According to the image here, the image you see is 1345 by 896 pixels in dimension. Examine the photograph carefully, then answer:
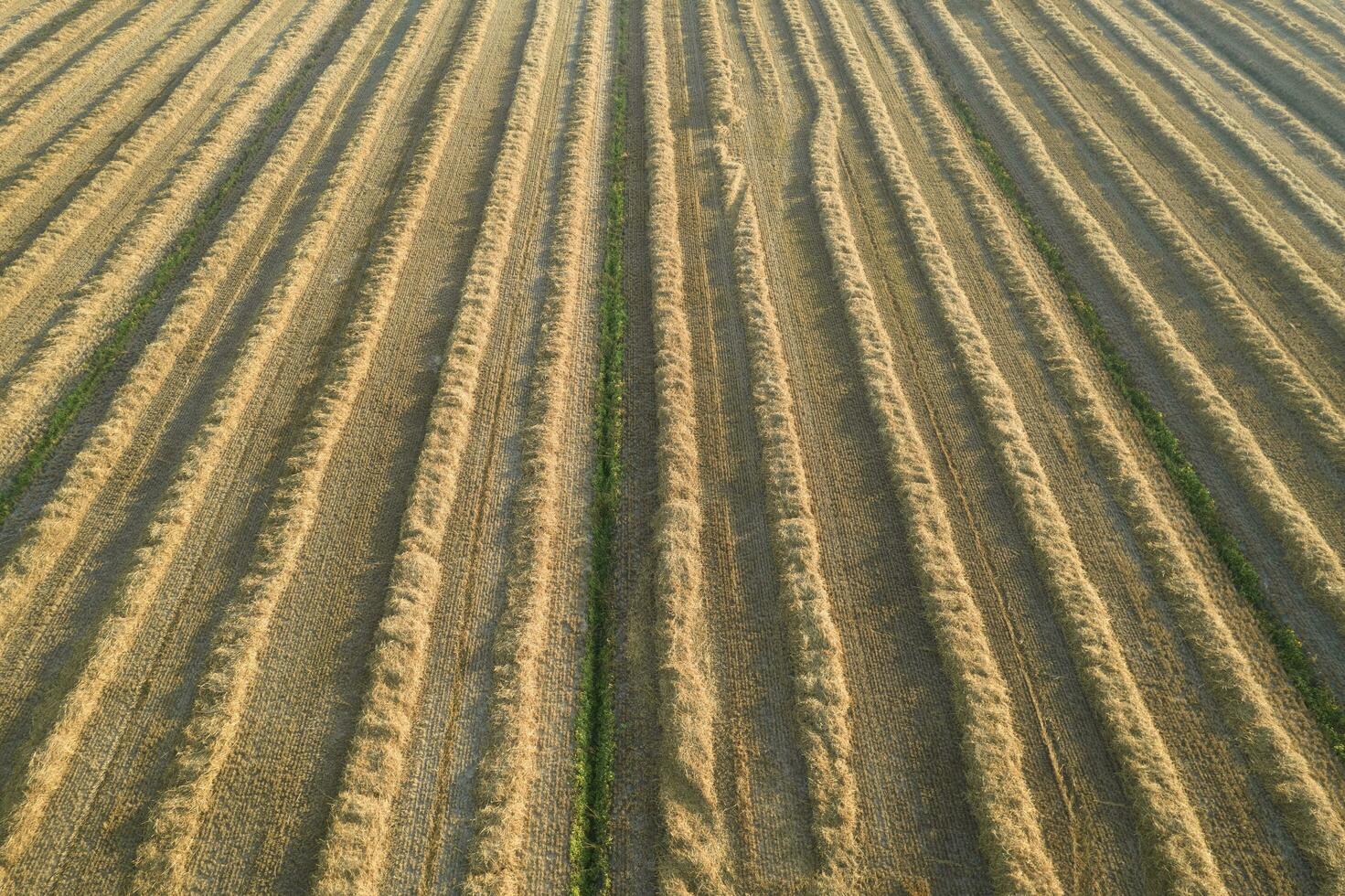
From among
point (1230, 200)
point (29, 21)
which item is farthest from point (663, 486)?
point (29, 21)

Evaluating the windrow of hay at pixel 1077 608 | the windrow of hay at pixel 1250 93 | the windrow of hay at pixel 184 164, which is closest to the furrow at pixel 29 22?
the windrow of hay at pixel 184 164

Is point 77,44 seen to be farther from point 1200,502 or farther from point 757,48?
point 1200,502

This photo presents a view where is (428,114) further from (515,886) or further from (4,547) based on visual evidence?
(515,886)

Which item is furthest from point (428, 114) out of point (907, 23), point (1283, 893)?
point (1283, 893)

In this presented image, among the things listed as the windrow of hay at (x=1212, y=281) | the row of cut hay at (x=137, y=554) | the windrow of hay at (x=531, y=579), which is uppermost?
the windrow of hay at (x=1212, y=281)

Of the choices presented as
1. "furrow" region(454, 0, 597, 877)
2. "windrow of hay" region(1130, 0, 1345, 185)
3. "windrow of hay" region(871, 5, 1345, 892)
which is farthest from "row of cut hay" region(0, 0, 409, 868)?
"windrow of hay" region(1130, 0, 1345, 185)

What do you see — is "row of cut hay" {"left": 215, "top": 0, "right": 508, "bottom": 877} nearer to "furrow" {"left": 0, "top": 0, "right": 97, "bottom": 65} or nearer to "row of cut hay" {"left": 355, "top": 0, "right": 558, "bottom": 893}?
"row of cut hay" {"left": 355, "top": 0, "right": 558, "bottom": 893}

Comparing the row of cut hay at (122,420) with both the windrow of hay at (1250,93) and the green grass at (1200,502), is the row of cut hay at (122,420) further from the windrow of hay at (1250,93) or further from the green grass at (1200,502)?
the windrow of hay at (1250,93)
